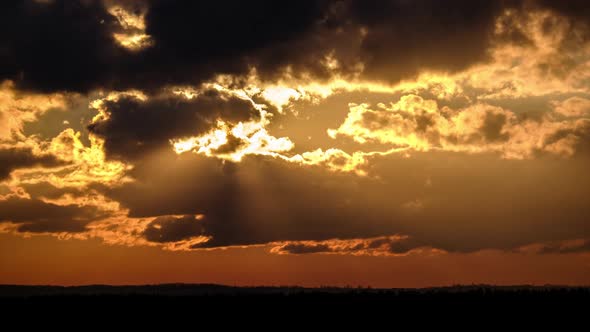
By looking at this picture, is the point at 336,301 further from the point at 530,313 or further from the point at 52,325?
the point at 52,325

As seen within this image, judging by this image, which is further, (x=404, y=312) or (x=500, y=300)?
(x=500, y=300)

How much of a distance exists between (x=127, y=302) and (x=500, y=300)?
166ft

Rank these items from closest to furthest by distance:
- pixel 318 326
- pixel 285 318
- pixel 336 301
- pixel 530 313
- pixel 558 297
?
pixel 318 326, pixel 285 318, pixel 530 313, pixel 336 301, pixel 558 297

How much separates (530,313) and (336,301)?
2700 cm

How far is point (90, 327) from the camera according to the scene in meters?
81.0

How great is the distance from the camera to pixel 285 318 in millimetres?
86125

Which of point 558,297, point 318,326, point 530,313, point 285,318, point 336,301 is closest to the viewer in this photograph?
point 318,326

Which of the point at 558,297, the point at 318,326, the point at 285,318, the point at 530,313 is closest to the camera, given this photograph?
the point at 318,326

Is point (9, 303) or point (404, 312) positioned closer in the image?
point (404, 312)

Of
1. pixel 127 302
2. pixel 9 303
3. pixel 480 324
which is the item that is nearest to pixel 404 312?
pixel 480 324

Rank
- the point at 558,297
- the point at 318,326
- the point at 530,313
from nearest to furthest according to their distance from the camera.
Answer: the point at 318,326, the point at 530,313, the point at 558,297

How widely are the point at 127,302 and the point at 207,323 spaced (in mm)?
35735

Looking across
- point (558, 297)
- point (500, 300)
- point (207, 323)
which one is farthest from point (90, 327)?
point (558, 297)

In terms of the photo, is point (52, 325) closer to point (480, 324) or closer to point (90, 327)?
point (90, 327)
